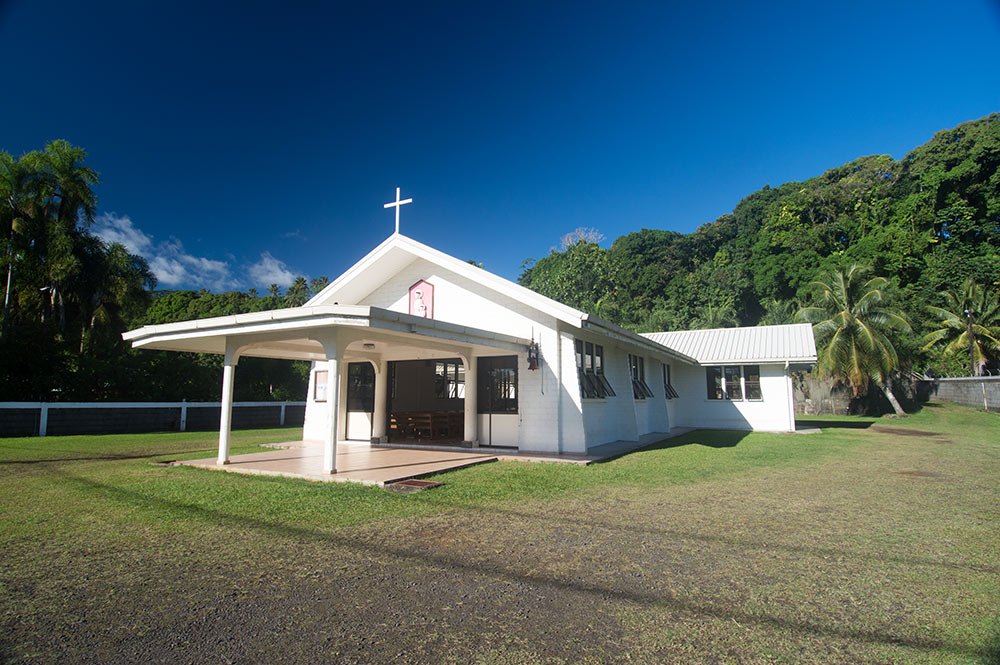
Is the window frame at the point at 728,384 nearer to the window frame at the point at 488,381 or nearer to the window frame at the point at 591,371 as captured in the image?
the window frame at the point at 591,371

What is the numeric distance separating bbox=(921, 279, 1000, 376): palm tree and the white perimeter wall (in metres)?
20.0

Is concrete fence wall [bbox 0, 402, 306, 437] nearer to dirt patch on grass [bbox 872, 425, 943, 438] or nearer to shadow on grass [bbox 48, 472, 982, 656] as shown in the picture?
shadow on grass [bbox 48, 472, 982, 656]

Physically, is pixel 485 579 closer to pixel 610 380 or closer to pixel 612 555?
pixel 612 555

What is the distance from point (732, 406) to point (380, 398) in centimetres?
1308

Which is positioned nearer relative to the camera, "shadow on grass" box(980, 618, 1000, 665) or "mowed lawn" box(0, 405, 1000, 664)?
"shadow on grass" box(980, 618, 1000, 665)

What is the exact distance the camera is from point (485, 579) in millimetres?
3859

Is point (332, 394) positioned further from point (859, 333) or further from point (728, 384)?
point (859, 333)

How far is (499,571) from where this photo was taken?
4027 mm

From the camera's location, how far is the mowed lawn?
9.32 ft

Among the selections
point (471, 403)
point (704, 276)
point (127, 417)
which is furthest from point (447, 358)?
point (704, 276)

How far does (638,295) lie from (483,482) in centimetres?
4603

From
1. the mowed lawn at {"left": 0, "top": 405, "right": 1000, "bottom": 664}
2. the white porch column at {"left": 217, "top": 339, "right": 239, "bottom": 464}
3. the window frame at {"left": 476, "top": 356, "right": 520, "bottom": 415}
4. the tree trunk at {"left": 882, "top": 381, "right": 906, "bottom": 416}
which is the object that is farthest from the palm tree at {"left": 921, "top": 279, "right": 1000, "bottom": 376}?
the white porch column at {"left": 217, "top": 339, "right": 239, "bottom": 464}

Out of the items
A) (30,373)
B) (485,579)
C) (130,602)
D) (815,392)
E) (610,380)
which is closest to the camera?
(130,602)

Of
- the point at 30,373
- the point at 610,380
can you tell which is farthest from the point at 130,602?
the point at 30,373
